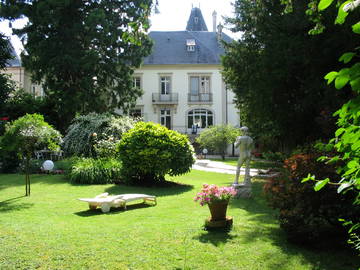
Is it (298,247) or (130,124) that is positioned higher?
(130,124)

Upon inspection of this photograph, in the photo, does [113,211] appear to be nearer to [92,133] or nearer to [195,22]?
[92,133]

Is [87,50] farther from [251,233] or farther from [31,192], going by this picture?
[251,233]

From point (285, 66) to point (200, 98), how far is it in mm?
23036

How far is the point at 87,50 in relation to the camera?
75.0 feet

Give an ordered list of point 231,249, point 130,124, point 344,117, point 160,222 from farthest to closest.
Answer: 1. point 130,124
2. point 160,222
3. point 231,249
4. point 344,117

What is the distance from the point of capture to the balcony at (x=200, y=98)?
35750mm

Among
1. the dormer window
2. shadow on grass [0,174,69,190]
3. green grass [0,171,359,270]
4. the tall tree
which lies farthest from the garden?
the dormer window

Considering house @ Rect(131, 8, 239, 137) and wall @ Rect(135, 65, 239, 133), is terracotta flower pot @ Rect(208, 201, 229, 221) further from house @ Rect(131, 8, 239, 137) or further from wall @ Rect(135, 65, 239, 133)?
wall @ Rect(135, 65, 239, 133)

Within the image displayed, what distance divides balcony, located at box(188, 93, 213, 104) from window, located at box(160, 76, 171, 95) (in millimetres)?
2328

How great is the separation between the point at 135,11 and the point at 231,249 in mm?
20737

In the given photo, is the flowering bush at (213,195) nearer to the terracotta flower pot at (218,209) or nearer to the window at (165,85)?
the terracotta flower pot at (218,209)

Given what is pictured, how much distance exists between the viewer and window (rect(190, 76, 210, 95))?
119 feet

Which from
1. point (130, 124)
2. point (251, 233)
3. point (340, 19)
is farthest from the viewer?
point (130, 124)

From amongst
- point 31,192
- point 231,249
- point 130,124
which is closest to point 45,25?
point 130,124
